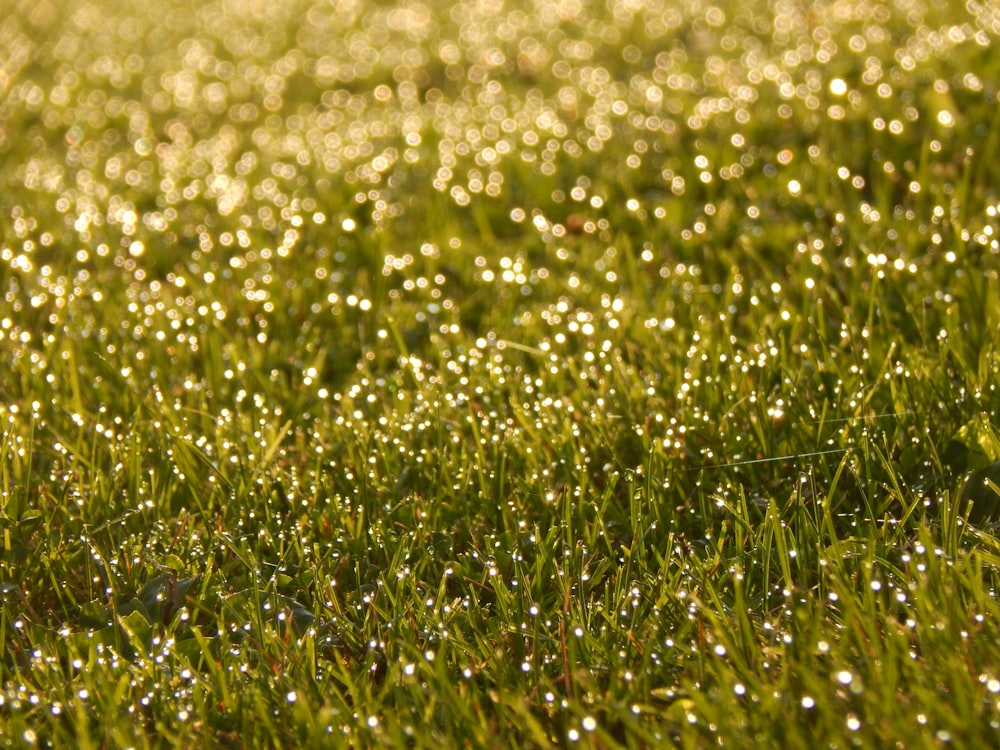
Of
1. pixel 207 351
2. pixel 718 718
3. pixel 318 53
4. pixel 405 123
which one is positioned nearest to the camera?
pixel 718 718

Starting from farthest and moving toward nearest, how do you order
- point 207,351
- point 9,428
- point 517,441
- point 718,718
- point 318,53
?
point 318,53, point 207,351, point 9,428, point 517,441, point 718,718

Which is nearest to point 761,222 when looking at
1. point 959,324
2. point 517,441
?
point 959,324

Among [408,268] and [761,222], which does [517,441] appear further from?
[761,222]

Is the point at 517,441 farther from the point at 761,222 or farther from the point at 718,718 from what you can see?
the point at 761,222

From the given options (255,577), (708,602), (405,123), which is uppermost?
(405,123)

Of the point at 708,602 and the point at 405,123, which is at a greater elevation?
the point at 405,123

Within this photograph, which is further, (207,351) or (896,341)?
(207,351)
